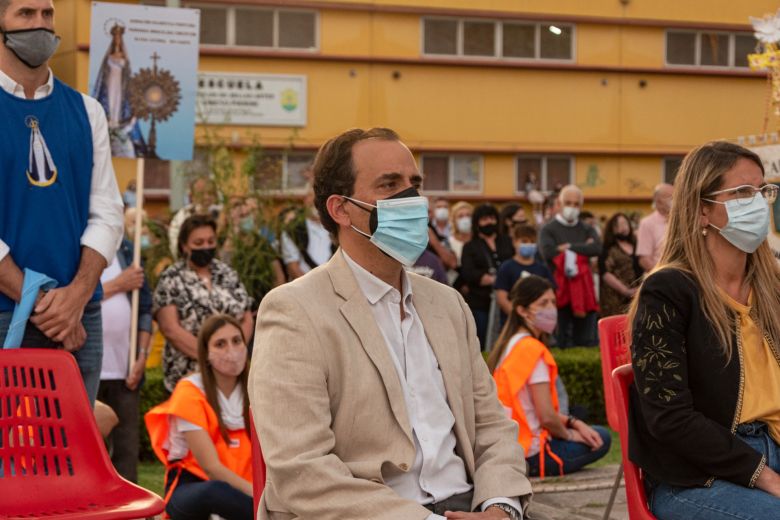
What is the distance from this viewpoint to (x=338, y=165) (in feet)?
12.6

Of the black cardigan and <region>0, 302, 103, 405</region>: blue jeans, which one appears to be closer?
the black cardigan

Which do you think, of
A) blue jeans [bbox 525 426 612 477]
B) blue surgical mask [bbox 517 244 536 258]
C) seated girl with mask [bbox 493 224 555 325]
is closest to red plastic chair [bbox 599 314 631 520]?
blue jeans [bbox 525 426 612 477]

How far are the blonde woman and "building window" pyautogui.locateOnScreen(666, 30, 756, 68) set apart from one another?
21.3 m

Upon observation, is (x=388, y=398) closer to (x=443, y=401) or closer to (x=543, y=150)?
(x=443, y=401)

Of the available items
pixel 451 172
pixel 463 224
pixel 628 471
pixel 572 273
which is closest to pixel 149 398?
pixel 572 273

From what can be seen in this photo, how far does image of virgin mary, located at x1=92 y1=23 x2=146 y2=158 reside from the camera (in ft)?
27.6

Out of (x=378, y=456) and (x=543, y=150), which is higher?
(x=543, y=150)

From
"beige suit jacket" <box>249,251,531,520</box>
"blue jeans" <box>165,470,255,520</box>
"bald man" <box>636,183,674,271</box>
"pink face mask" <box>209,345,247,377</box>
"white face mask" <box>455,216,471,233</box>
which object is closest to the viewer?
"beige suit jacket" <box>249,251,531,520</box>

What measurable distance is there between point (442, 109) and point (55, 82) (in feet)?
62.6

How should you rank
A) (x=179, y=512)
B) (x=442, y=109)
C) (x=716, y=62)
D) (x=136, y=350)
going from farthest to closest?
1. (x=716, y=62)
2. (x=442, y=109)
3. (x=136, y=350)
4. (x=179, y=512)

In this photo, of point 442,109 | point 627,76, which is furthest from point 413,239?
point 627,76

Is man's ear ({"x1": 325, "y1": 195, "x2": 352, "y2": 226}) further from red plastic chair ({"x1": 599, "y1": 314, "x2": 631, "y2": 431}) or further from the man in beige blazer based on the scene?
red plastic chair ({"x1": 599, "y1": 314, "x2": 631, "y2": 431})

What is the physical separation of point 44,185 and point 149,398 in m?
5.16

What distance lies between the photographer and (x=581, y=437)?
8.27 metres
